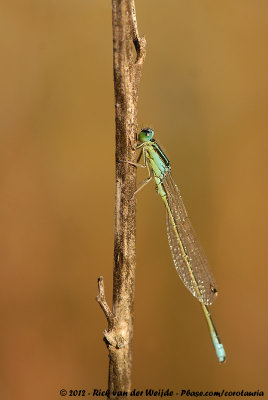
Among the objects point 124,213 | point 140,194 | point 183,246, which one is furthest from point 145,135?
point 140,194

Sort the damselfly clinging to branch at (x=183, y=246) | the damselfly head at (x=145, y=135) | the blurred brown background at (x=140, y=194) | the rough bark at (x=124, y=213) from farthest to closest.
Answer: the blurred brown background at (x=140, y=194) < the damselfly clinging to branch at (x=183, y=246) < the damselfly head at (x=145, y=135) < the rough bark at (x=124, y=213)

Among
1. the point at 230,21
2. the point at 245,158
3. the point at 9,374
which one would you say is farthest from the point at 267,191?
the point at 9,374

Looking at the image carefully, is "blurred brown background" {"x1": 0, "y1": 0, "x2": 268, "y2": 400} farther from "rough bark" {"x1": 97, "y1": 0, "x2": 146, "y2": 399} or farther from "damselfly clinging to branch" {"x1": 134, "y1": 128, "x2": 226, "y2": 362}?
"rough bark" {"x1": 97, "y1": 0, "x2": 146, "y2": 399}

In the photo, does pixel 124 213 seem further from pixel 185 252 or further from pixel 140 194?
pixel 140 194

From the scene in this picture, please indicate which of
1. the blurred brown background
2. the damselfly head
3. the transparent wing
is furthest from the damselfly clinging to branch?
the blurred brown background

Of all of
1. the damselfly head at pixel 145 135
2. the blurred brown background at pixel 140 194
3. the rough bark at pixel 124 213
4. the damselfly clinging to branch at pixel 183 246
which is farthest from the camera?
the blurred brown background at pixel 140 194

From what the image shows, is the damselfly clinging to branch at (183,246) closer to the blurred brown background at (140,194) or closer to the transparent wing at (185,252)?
the transparent wing at (185,252)

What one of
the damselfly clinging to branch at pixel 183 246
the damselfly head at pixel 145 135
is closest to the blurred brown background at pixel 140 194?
the damselfly clinging to branch at pixel 183 246
